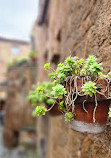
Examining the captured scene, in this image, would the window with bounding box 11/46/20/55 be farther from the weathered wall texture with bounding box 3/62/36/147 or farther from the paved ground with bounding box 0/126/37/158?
the paved ground with bounding box 0/126/37/158

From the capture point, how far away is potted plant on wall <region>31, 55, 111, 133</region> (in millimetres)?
832

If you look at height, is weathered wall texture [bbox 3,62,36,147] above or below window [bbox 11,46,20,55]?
below

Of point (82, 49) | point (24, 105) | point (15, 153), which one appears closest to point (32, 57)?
point (24, 105)

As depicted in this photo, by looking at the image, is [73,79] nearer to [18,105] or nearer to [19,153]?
[19,153]

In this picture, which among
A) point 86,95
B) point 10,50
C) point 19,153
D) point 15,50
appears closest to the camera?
point 86,95

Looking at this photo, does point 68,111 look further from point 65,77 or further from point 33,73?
point 33,73

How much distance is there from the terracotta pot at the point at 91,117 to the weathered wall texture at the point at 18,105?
7092 mm

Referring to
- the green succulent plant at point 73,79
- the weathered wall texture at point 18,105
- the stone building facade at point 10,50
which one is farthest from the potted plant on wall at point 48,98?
the stone building facade at point 10,50

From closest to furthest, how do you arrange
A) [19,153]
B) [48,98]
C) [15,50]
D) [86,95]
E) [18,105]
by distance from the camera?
[86,95] → [48,98] → [19,153] → [18,105] → [15,50]

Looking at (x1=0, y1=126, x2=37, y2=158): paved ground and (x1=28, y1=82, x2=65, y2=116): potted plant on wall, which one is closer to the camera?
(x1=28, y1=82, x2=65, y2=116): potted plant on wall

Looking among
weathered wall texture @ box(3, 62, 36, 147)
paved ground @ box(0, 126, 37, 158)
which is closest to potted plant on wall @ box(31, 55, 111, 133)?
paved ground @ box(0, 126, 37, 158)

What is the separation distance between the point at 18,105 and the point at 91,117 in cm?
Answer: 776

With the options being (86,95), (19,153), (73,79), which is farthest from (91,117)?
(19,153)

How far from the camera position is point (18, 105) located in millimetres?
8172
